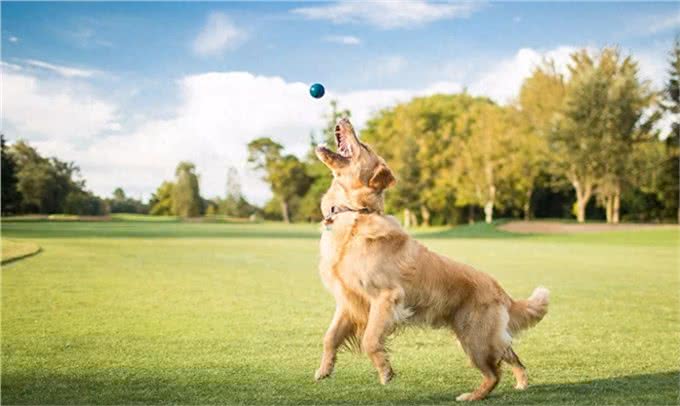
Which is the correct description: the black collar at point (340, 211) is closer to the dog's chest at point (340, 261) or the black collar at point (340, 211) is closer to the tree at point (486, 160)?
the dog's chest at point (340, 261)

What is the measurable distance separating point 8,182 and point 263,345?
97.1 ft

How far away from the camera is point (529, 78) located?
48.1 meters

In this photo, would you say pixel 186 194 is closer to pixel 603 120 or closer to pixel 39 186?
pixel 39 186

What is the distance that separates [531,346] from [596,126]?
3896cm

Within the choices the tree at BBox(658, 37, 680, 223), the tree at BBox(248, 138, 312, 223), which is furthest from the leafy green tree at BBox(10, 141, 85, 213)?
the tree at BBox(248, 138, 312, 223)

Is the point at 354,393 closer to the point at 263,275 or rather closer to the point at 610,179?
the point at 263,275

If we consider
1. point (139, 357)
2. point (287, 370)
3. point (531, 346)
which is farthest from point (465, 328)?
point (139, 357)

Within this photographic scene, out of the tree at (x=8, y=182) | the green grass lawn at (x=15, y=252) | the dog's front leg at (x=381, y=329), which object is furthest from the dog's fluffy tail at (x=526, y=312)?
the tree at (x=8, y=182)

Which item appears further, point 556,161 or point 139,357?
point 556,161

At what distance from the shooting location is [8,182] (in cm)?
3180

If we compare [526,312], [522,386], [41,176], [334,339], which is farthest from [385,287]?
[41,176]

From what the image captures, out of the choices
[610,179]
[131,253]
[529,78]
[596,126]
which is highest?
[529,78]

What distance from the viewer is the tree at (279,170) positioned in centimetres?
8144

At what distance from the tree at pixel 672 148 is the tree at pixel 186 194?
38334mm
